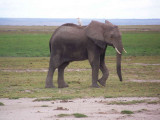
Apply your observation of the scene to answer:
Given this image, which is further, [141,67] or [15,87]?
[141,67]

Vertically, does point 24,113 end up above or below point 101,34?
below

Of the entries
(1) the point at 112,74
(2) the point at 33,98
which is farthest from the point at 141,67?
(2) the point at 33,98

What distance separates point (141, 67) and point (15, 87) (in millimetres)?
9108

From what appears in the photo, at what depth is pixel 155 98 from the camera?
12.6 metres

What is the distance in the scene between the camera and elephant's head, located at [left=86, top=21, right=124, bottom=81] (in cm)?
1552

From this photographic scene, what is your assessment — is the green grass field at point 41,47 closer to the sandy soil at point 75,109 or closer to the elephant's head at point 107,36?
the elephant's head at point 107,36

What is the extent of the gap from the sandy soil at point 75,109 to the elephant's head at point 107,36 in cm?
332

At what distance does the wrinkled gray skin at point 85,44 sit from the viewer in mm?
15574

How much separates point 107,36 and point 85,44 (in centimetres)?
84

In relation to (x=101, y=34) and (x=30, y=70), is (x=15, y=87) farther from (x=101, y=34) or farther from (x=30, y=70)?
(x=30, y=70)

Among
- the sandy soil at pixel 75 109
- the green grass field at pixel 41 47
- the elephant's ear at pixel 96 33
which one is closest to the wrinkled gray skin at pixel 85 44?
the elephant's ear at pixel 96 33

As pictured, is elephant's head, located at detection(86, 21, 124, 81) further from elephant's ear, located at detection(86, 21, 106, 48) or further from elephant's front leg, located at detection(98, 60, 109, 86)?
elephant's front leg, located at detection(98, 60, 109, 86)

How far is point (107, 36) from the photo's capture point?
15680 millimetres

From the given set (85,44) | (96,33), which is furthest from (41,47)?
(96,33)
